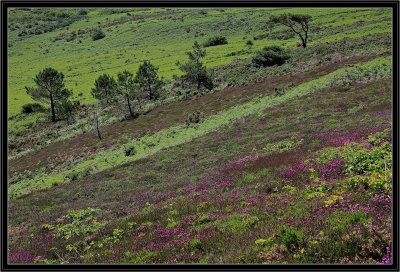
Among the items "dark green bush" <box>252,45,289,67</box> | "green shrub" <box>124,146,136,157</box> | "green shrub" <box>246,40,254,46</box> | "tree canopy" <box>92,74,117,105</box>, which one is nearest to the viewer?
"green shrub" <box>124,146,136,157</box>

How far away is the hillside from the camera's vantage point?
9836 mm

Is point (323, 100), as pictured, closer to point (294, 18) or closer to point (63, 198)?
point (63, 198)

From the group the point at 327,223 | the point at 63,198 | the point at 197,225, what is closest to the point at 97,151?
the point at 63,198

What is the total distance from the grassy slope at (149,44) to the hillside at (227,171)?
50.8 feet

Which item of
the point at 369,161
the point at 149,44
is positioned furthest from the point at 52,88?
the point at 369,161

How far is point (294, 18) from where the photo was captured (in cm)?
10144

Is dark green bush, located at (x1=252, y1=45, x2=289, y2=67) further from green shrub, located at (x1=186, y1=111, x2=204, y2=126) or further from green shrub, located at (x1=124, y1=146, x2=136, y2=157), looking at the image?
green shrub, located at (x1=124, y1=146, x2=136, y2=157)

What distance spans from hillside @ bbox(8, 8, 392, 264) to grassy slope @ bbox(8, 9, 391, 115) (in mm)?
15497

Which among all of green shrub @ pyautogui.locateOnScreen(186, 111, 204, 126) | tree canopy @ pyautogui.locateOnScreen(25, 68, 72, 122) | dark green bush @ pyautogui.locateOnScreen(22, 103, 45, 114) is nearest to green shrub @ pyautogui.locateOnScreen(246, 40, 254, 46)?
tree canopy @ pyautogui.locateOnScreen(25, 68, 72, 122)

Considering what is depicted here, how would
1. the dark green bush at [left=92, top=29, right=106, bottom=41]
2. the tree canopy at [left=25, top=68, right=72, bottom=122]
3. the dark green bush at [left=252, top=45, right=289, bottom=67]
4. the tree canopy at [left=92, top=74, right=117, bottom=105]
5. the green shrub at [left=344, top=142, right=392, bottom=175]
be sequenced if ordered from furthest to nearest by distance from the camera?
1. the dark green bush at [left=92, top=29, right=106, bottom=41]
2. the tree canopy at [left=25, top=68, right=72, bottom=122]
3. the dark green bush at [left=252, top=45, right=289, bottom=67]
4. the tree canopy at [left=92, top=74, right=117, bottom=105]
5. the green shrub at [left=344, top=142, right=392, bottom=175]

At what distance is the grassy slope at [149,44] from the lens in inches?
4424

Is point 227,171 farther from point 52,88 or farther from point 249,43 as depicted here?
point 249,43

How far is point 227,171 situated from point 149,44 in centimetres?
14239

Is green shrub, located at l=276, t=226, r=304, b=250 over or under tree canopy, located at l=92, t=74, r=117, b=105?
over
